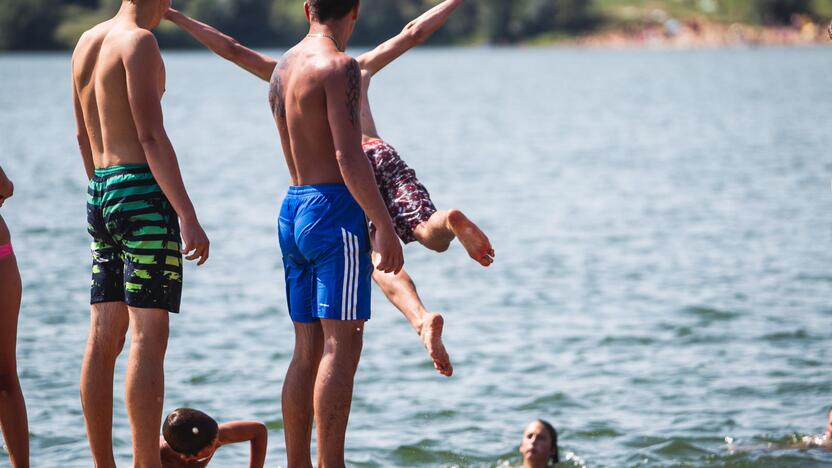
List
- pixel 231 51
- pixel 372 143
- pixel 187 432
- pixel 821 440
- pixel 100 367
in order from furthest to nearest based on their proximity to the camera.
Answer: pixel 821 440
pixel 372 143
pixel 187 432
pixel 231 51
pixel 100 367

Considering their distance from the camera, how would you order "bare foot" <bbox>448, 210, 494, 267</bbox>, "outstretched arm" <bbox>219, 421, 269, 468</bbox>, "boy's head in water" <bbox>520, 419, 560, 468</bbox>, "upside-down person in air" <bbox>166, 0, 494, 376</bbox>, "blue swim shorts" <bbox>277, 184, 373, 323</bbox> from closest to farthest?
"blue swim shorts" <bbox>277, 184, 373, 323</bbox>
"bare foot" <bbox>448, 210, 494, 267</bbox>
"upside-down person in air" <bbox>166, 0, 494, 376</bbox>
"outstretched arm" <bbox>219, 421, 269, 468</bbox>
"boy's head in water" <bbox>520, 419, 560, 468</bbox>

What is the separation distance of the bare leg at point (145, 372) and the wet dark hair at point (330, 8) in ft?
5.76

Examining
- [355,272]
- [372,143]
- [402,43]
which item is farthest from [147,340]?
[402,43]

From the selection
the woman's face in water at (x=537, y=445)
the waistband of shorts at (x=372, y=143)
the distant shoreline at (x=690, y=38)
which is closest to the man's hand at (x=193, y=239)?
the waistband of shorts at (x=372, y=143)

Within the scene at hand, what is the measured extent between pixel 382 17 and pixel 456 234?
143 meters

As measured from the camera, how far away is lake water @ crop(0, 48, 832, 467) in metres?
15.2

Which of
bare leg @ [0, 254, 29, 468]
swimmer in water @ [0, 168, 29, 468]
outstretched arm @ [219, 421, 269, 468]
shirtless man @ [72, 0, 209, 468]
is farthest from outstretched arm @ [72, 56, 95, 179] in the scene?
outstretched arm @ [219, 421, 269, 468]

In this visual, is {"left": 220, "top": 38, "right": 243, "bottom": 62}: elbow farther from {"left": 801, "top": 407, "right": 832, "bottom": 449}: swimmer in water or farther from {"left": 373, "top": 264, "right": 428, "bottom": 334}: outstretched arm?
{"left": 801, "top": 407, "right": 832, "bottom": 449}: swimmer in water

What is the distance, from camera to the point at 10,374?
7.25m

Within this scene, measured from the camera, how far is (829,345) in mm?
19781

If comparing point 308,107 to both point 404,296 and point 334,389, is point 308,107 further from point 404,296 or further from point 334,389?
point 404,296

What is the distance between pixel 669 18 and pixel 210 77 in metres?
88.0

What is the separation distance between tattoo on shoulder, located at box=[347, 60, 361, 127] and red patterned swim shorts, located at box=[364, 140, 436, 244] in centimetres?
176

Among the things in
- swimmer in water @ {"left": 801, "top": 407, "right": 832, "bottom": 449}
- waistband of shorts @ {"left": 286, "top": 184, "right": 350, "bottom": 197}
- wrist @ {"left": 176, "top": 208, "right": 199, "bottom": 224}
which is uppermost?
waistband of shorts @ {"left": 286, "top": 184, "right": 350, "bottom": 197}
